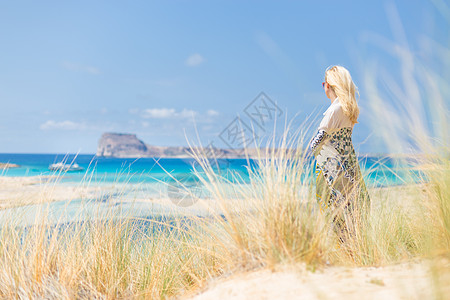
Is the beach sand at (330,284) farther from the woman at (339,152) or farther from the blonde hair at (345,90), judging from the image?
the blonde hair at (345,90)

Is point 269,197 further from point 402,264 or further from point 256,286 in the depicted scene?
point 402,264

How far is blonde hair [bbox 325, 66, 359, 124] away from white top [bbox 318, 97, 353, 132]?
0.03 metres

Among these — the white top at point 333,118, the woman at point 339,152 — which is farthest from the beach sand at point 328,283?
the white top at point 333,118

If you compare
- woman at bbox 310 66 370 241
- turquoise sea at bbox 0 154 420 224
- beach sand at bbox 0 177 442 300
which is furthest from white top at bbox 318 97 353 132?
beach sand at bbox 0 177 442 300

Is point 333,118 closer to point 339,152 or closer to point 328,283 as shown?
point 339,152

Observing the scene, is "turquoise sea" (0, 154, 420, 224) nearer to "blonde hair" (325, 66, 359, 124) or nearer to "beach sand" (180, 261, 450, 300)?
"blonde hair" (325, 66, 359, 124)

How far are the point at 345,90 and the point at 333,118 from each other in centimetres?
24

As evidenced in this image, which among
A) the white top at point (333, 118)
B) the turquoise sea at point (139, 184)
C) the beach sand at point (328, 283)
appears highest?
the white top at point (333, 118)

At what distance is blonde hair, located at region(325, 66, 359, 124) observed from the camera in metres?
2.69

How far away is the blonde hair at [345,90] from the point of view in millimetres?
2686

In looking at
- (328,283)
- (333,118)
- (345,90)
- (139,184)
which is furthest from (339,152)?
(139,184)

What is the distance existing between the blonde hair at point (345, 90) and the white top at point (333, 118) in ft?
0.11

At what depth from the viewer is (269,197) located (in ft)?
5.65

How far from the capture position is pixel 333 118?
106 inches
